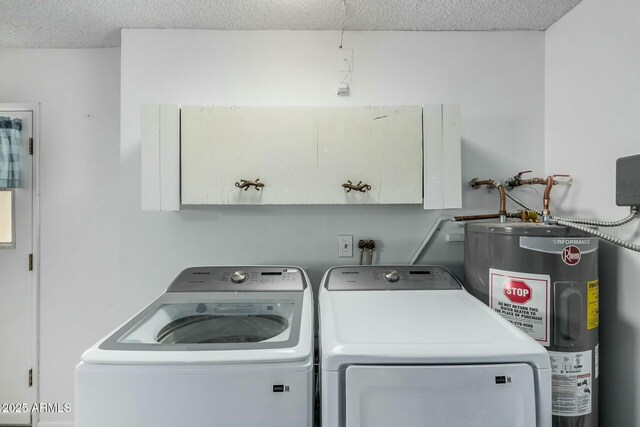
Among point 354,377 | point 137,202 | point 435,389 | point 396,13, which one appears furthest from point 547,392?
point 137,202

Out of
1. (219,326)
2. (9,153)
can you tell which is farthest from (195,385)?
(9,153)

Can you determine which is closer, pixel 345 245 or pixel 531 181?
pixel 531 181

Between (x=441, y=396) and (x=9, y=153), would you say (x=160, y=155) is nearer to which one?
(x=9, y=153)

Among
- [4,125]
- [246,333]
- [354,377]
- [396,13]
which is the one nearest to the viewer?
[354,377]

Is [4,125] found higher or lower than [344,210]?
higher

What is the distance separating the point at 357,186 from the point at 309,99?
2.02 feet

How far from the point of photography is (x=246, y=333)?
4.35 feet

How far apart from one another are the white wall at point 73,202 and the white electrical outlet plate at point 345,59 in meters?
1.43

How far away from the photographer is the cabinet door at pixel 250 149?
1.51 meters

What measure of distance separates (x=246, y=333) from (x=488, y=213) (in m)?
1.43

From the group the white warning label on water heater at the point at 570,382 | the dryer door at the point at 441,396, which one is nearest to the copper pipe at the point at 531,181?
the white warning label on water heater at the point at 570,382

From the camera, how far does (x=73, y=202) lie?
2033 mm

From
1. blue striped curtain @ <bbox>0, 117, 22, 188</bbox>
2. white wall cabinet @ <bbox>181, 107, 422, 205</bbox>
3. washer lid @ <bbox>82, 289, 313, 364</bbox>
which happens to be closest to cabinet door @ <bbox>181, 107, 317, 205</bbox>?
white wall cabinet @ <bbox>181, 107, 422, 205</bbox>

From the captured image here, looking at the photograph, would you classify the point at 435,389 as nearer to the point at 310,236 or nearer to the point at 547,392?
the point at 547,392
